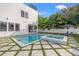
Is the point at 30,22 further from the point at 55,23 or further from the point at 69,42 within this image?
the point at 69,42

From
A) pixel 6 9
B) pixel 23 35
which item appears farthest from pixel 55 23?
pixel 6 9

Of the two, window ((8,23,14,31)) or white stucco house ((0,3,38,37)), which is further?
window ((8,23,14,31))

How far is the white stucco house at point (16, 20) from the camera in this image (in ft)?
26.7

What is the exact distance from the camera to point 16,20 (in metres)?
9.18

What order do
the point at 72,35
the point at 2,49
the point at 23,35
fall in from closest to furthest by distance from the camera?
the point at 2,49, the point at 72,35, the point at 23,35

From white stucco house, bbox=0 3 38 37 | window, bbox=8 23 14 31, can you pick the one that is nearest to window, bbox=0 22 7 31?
white stucco house, bbox=0 3 38 37

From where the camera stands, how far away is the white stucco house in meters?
8.14

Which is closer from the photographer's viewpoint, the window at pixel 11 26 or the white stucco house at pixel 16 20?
the white stucco house at pixel 16 20

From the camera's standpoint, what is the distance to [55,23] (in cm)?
764

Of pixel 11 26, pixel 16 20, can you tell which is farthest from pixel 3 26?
pixel 16 20

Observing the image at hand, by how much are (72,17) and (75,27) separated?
0.56 metres

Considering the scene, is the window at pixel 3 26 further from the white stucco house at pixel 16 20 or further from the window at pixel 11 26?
the window at pixel 11 26

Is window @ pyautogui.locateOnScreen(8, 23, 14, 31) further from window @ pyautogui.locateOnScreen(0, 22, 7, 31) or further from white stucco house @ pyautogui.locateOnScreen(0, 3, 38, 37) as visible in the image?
window @ pyautogui.locateOnScreen(0, 22, 7, 31)

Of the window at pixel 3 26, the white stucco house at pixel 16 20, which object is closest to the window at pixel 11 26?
the white stucco house at pixel 16 20
